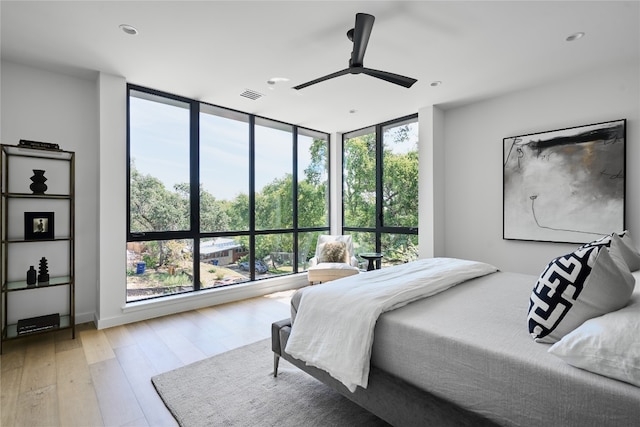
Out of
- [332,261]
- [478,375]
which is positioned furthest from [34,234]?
[478,375]

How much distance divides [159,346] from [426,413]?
2414mm

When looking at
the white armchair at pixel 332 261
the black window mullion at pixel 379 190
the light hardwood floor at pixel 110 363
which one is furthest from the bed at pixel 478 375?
the black window mullion at pixel 379 190

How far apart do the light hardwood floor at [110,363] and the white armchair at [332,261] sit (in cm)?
82

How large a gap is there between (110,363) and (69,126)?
2.53m

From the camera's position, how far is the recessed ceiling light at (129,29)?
94.8 inches

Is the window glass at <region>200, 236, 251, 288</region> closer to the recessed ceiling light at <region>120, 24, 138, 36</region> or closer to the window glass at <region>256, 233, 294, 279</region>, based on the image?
the window glass at <region>256, 233, 294, 279</region>

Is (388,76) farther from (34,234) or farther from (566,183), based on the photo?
(34,234)

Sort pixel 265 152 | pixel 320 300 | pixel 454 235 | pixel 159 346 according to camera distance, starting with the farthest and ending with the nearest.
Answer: pixel 265 152
pixel 454 235
pixel 159 346
pixel 320 300

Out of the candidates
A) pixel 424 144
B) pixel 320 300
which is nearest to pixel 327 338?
pixel 320 300

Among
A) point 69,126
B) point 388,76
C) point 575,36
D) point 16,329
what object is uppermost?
point 575,36

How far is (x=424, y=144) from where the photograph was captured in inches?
168

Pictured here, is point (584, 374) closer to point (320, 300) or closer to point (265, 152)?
point (320, 300)

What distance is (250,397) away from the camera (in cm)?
199

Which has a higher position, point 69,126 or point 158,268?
point 69,126
